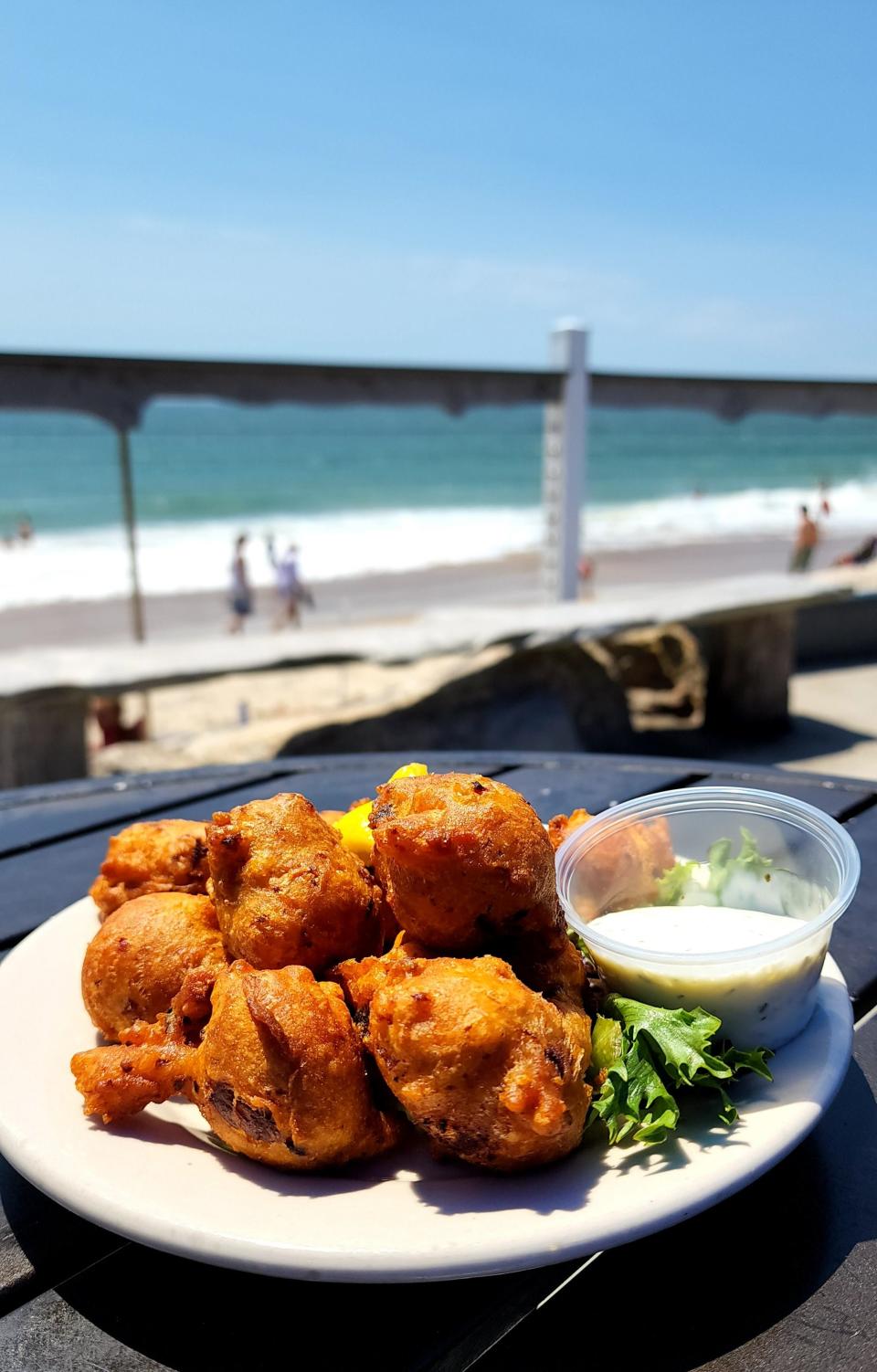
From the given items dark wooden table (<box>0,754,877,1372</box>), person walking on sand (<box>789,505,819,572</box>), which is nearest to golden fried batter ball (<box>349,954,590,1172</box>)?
dark wooden table (<box>0,754,877,1372</box>)

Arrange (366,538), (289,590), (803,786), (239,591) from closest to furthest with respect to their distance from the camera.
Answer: (803,786), (239,591), (289,590), (366,538)

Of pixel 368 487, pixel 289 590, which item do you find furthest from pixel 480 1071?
pixel 368 487

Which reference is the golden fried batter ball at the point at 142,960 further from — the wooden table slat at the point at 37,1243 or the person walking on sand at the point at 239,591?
the person walking on sand at the point at 239,591

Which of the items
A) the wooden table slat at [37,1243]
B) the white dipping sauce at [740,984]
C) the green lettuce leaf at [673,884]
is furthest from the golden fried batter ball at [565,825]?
the wooden table slat at [37,1243]

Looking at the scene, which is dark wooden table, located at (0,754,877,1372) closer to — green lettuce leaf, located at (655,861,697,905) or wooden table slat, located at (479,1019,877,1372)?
wooden table slat, located at (479,1019,877,1372)

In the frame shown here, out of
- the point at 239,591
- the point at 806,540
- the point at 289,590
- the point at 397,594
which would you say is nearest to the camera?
the point at 806,540

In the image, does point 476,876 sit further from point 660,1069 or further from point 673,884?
point 673,884

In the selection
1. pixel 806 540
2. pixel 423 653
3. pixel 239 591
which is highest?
pixel 806 540

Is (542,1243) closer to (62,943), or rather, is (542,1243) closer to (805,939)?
(805,939)
